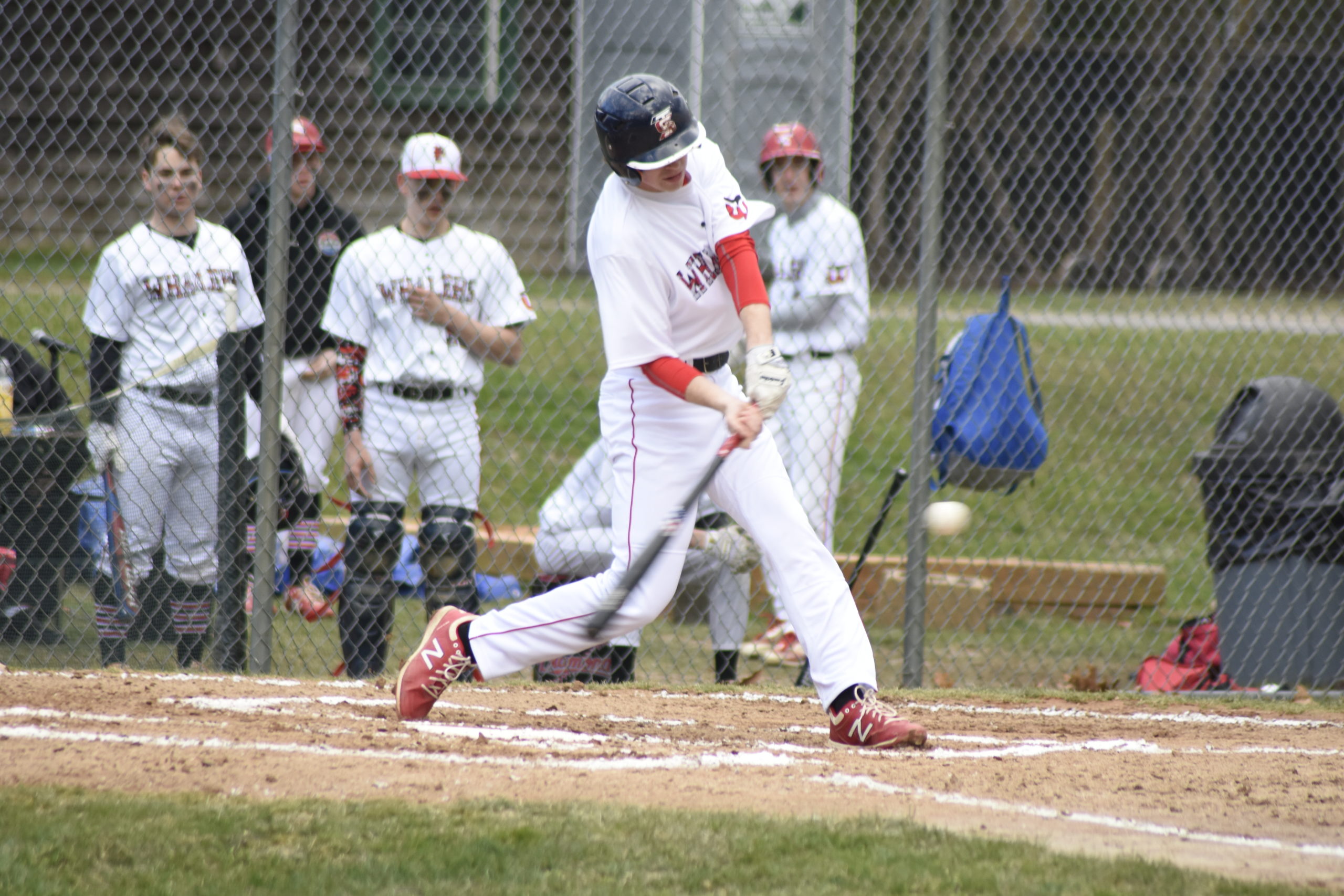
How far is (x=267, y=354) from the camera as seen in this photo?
4.61 m

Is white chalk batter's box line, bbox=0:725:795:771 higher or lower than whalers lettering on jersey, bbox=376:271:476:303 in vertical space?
lower

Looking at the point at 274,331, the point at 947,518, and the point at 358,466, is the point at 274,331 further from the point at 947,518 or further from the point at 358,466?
the point at 947,518

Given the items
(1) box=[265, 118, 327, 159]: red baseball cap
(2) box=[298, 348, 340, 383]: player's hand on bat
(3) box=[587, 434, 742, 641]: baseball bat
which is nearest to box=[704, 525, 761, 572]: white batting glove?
(3) box=[587, 434, 742, 641]: baseball bat

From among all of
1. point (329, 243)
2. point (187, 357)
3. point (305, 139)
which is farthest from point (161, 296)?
point (305, 139)

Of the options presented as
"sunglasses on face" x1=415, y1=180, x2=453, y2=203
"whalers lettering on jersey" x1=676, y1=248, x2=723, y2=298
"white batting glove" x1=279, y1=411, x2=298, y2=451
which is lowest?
"white batting glove" x1=279, y1=411, x2=298, y2=451

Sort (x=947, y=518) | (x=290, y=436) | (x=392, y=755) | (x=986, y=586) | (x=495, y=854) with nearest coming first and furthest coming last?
(x=495, y=854) → (x=392, y=755) → (x=947, y=518) → (x=290, y=436) → (x=986, y=586)

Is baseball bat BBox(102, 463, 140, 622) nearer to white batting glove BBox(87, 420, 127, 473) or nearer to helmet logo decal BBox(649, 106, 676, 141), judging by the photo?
white batting glove BBox(87, 420, 127, 473)

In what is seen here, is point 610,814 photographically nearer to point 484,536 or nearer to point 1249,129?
point 484,536

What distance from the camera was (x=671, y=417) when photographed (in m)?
3.74

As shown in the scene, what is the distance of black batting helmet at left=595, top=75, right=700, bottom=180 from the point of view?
3.52 meters

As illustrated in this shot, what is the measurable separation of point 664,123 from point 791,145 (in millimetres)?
2483

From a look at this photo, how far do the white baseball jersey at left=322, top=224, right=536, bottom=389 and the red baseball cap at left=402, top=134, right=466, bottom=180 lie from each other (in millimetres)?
225

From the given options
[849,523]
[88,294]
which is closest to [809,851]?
[88,294]

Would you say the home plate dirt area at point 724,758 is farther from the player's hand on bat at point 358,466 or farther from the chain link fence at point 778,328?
the player's hand on bat at point 358,466
